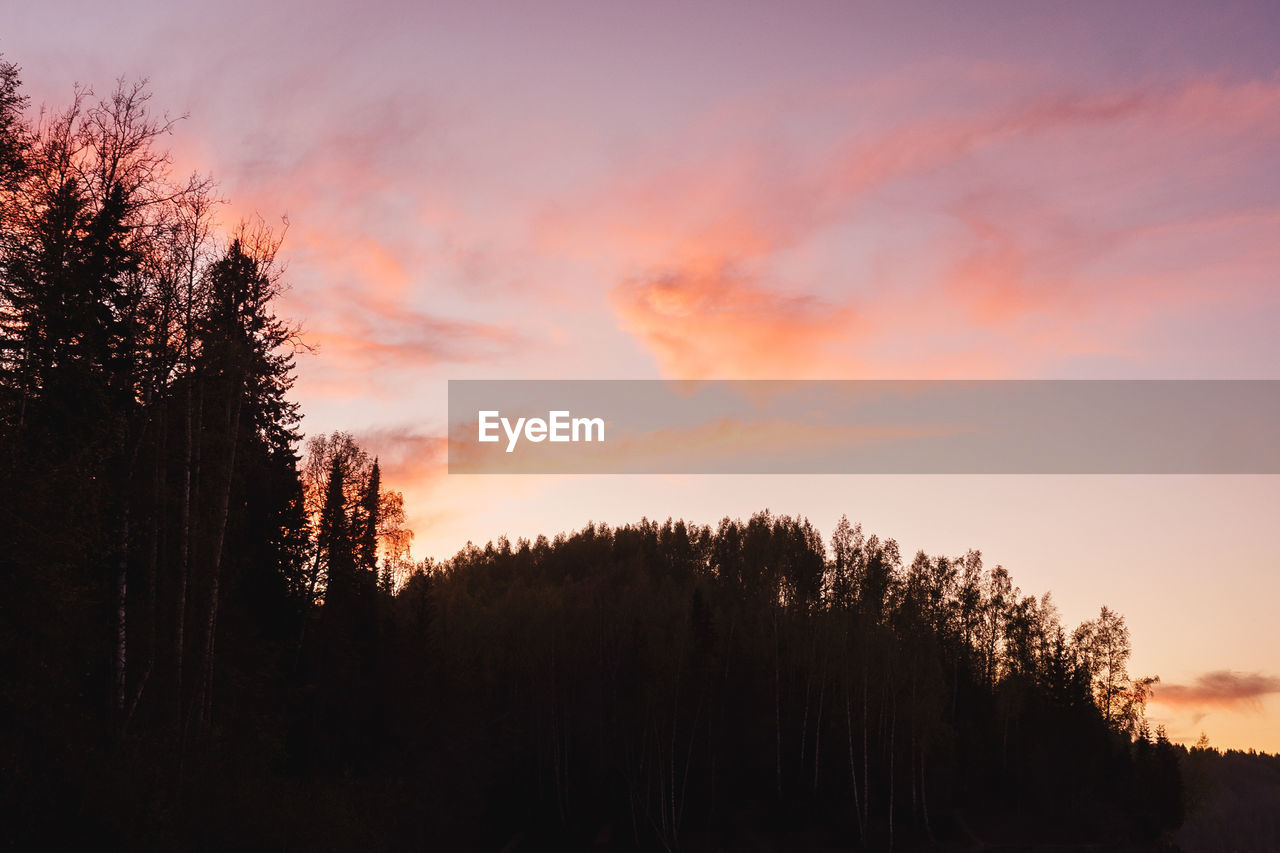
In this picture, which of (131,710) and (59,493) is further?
(131,710)

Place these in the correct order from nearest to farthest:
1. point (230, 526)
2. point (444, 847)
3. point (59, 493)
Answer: point (59, 493), point (230, 526), point (444, 847)

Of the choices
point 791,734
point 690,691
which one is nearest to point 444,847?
point 690,691

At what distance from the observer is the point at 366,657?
61.9 m

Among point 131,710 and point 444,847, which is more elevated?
point 131,710

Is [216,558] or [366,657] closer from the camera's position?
[216,558]

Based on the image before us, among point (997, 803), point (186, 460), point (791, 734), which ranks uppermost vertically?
point (186, 460)

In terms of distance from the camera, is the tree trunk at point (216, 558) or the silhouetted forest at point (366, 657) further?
the tree trunk at point (216, 558)

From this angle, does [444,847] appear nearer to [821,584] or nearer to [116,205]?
[116,205]

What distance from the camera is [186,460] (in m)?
25.5

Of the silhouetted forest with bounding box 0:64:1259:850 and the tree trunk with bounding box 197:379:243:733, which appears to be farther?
the tree trunk with bounding box 197:379:243:733

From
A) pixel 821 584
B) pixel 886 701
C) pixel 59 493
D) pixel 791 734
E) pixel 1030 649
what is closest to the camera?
pixel 59 493

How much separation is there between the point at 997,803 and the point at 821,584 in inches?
1376

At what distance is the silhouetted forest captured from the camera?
1875 centimetres

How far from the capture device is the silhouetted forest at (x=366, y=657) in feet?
61.5
